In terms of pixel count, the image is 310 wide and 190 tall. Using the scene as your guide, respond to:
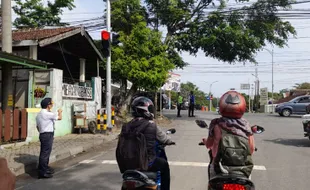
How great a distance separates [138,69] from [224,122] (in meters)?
14.6

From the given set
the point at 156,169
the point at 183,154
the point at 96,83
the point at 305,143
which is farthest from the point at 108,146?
the point at 156,169

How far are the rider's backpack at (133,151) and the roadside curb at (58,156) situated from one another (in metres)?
4.25

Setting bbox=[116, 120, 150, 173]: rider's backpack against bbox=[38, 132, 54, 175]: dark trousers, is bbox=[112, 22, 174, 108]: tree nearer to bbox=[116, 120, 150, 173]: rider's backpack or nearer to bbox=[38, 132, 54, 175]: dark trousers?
bbox=[38, 132, 54, 175]: dark trousers

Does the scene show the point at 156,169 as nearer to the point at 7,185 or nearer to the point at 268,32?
the point at 7,185

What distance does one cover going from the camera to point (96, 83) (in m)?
16.3

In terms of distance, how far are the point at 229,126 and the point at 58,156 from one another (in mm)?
6549

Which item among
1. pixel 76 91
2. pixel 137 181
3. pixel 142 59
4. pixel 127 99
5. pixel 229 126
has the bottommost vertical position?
pixel 137 181

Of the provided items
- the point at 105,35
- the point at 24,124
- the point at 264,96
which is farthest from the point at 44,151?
the point at 264,96

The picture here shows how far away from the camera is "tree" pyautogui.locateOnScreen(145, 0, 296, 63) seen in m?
22.1

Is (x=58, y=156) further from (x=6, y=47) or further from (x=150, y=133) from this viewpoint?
(x=150, y=133)

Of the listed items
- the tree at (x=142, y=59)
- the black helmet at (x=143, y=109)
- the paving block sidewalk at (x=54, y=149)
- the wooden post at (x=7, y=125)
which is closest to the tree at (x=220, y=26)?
the tree at (x=142, y=59)

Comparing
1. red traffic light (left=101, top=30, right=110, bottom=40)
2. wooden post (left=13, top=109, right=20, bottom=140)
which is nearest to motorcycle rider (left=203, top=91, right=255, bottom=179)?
wooden post (left=13, top=109, right=20, bottom=140)

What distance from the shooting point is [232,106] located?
12.4 feet

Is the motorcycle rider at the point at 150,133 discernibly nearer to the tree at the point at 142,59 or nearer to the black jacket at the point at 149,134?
the black jacket at the point at 149,134
